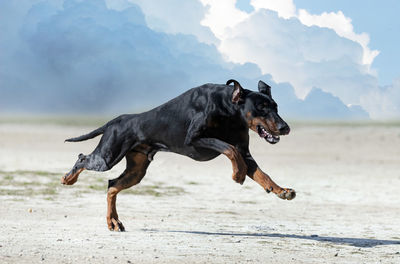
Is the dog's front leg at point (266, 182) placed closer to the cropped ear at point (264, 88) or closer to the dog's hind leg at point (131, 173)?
the cropped ear at point (264, 88)

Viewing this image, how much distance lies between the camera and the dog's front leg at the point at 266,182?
864 cm

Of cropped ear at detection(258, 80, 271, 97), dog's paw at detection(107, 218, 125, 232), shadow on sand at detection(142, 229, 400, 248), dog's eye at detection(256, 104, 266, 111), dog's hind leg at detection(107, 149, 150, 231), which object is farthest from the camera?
dog's paw at detection(107, 218, 125, 232)

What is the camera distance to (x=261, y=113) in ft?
28.9

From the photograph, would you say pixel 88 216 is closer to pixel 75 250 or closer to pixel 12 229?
pixel 12 229

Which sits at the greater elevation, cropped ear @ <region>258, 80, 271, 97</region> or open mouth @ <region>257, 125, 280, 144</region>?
cropped ear @ <region>258, 80, 271, 97</region>

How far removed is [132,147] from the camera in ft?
33.0

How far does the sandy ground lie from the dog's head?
1527 mm

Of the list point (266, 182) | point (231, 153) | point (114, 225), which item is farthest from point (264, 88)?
point (114, 225)

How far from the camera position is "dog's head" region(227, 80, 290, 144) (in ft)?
28.6

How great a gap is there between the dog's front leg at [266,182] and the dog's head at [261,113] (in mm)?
455

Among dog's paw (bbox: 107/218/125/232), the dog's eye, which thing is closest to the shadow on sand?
dog's paw (bbox: 107/218/125/232)

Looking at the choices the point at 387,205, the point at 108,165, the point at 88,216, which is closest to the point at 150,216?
the point at 88,216

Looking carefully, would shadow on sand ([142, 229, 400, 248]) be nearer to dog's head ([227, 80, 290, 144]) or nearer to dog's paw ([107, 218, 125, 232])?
dog's paw ([107, 218, 125, 232])

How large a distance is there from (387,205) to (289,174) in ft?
27.3
